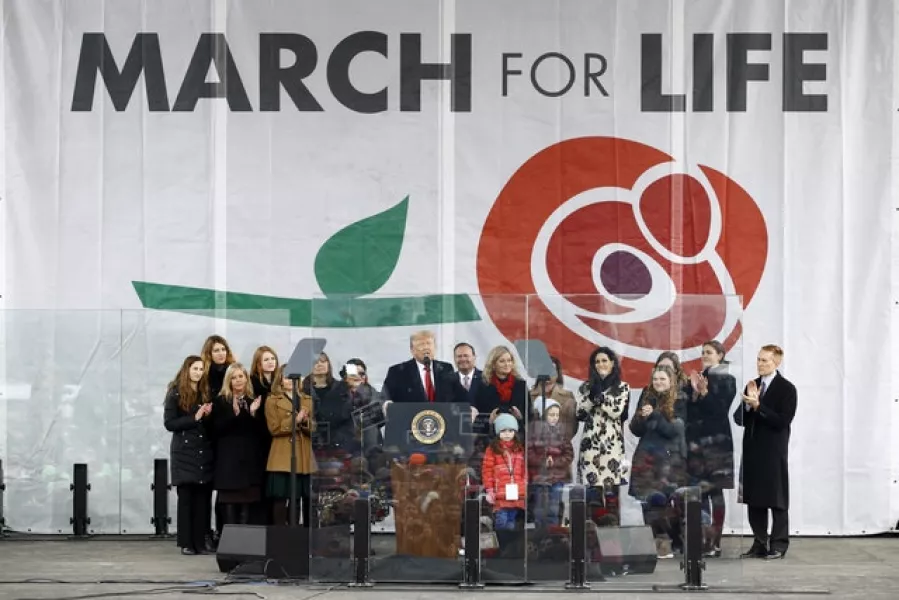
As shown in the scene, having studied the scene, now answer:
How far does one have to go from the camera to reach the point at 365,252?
13.1 m

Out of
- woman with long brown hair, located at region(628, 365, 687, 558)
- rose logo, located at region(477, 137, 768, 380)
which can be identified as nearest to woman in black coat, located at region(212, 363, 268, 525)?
rose logo, located at region(477, 137, 768, 380)

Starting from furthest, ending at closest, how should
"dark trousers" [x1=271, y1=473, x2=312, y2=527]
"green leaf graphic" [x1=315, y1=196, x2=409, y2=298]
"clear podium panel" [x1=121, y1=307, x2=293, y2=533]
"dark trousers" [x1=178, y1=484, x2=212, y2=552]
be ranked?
"green leaf graphic" [x1=315, y1=196, x2=409, y2=298]
"clear podium panel" [x1=121, y1=307, x2=293, y2=533]
"dark trousers" [x1=178, y1=484, x2=212, y2=552]
"dark trousers" [x1=271, y1=473, x2=312, y2=527]

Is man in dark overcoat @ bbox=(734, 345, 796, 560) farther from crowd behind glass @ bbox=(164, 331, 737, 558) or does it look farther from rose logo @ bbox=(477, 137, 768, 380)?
rose logo @ bbox=(477, 137, 768, 380)

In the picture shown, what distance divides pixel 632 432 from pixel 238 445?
3.01 meters

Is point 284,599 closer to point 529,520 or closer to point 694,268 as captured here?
point 529,520

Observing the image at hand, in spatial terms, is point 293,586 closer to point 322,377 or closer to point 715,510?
point 322,377

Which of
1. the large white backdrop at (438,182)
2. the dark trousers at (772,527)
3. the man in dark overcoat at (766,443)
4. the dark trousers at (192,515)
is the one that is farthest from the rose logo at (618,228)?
the dark trousers at (192,515)

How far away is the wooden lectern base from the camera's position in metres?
9.98

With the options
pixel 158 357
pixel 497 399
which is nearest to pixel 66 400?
pixel 158 357

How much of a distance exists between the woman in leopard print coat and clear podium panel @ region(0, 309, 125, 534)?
4357 millimetres

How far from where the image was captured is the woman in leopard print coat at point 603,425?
10141 millimetres

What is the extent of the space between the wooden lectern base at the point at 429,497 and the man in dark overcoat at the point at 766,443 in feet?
8.31

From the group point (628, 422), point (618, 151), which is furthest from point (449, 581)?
point (618, 151)

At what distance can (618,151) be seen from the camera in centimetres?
1305
